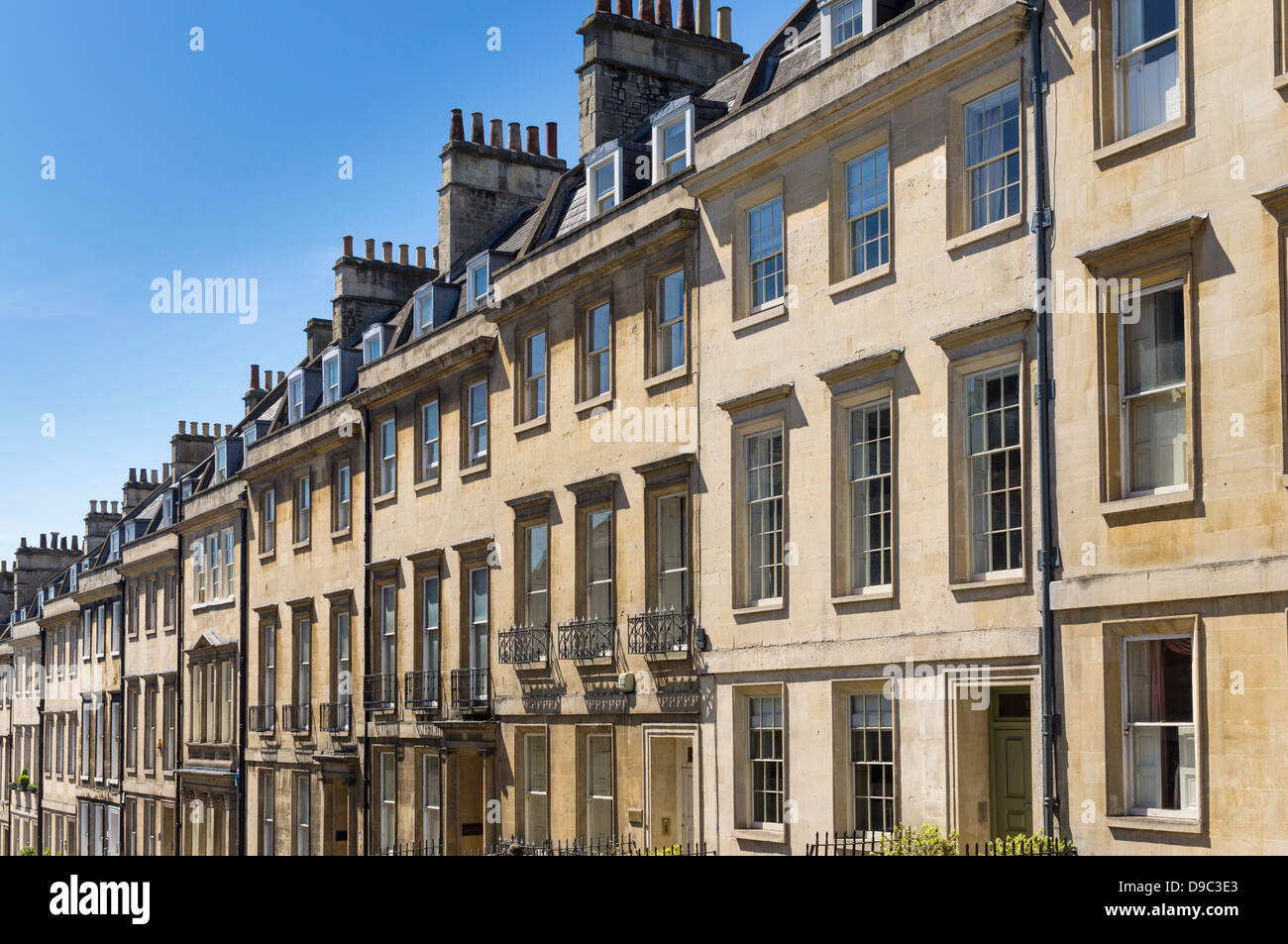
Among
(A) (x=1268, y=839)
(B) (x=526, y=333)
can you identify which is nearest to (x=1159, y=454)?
(A) (x=1268, y=839)

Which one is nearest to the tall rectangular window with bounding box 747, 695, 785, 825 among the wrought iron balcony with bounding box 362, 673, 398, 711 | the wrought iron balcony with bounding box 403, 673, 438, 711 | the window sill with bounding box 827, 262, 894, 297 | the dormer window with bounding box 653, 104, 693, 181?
the window sill with bounding box 827, 262, 894, 297

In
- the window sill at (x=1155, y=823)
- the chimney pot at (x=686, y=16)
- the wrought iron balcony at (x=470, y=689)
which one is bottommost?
the window sill at (x=1155, y=823)

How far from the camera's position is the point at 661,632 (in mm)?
24031

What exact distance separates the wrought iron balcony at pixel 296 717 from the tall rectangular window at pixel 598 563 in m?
14.8

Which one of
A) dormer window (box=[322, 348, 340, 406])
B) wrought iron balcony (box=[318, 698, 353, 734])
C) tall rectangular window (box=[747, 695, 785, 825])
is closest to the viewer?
tall rectangular window (box=[747, 695, 785, 825])

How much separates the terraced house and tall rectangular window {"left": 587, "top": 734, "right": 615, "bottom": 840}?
0.08 meters

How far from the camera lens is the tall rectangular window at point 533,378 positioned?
28.6 m

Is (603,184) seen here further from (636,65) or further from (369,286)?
(369,286)

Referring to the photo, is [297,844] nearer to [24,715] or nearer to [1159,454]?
[1159,454]

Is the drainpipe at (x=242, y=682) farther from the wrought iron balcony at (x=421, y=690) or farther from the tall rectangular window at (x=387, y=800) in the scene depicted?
the wrought iron balcony at (x=421, y=690)

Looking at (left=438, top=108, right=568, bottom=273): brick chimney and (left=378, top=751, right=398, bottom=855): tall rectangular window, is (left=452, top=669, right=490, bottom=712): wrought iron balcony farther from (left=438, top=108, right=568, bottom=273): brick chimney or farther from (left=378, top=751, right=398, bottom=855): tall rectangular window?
(left=438, top=108, right=568, bottom=273): brick chimney

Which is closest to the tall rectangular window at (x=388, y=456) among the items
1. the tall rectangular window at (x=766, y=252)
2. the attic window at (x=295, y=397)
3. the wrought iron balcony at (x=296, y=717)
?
the wrought iron balcony at (x=296, y=717)

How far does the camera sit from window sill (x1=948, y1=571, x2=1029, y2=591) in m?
17.3
